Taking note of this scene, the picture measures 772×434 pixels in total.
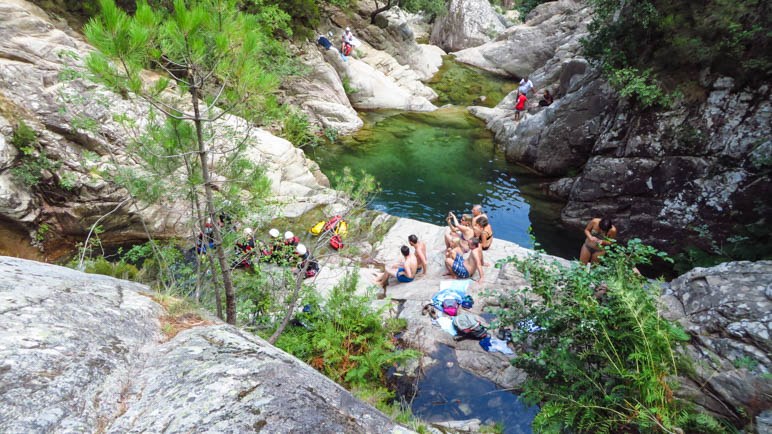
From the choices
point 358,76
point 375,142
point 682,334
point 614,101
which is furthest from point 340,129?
point 682,334

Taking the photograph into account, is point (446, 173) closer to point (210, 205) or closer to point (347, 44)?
point (347, 44)

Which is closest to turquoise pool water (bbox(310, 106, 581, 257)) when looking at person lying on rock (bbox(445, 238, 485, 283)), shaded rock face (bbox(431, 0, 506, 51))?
person lying on rock (bbox(445, 238, 485, 283))

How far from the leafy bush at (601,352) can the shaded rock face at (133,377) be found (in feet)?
9.27

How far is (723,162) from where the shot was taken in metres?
8.94

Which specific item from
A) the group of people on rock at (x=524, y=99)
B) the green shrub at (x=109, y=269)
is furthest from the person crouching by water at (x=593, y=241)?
the group of people on rock at (x=524, y=99)

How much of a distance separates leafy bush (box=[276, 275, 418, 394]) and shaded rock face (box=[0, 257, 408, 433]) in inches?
115

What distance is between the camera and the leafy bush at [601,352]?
3.96 m

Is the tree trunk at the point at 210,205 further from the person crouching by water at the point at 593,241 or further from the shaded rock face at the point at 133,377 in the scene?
the person crouching by water at the point at 593,241

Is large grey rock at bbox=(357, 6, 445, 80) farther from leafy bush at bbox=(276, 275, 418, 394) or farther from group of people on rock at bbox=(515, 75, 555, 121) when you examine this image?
leafy bush at bbox=(276, 275, 418, 394)

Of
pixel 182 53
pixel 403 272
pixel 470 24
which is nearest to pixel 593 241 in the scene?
pixel 403 272

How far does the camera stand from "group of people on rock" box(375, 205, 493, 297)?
8.21 metres

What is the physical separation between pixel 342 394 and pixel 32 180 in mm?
9771

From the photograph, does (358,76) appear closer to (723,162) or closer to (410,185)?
(410,185)

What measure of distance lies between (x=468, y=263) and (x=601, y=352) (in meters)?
4.10
